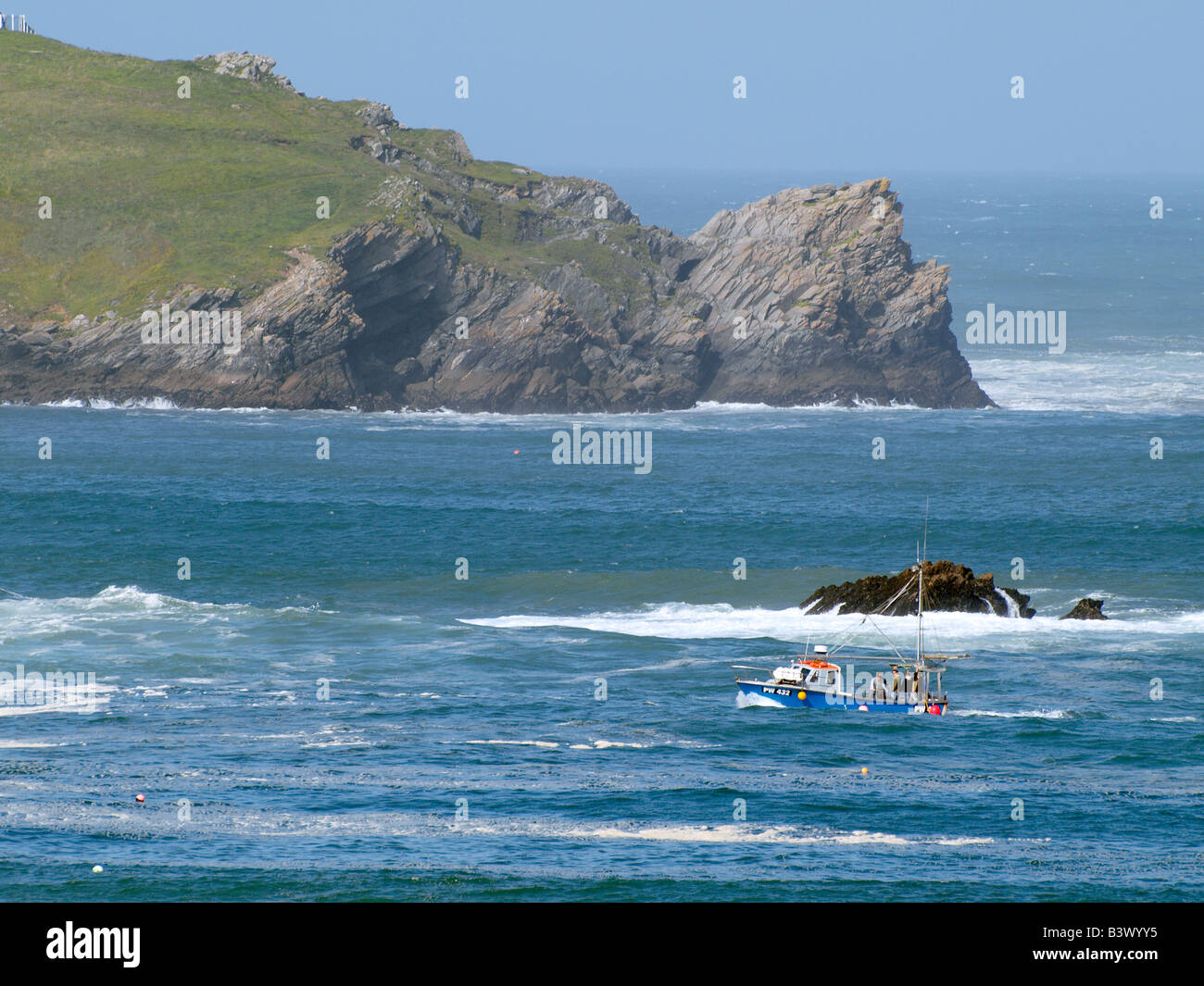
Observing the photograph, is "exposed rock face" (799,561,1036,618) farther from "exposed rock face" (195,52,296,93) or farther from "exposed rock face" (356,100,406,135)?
"exposed rock face" (195,52,296,93)

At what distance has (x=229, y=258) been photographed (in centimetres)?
13812

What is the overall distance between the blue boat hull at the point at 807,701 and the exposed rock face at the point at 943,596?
14.0m

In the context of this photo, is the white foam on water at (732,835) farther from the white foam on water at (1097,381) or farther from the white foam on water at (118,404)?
the white foam on water at (1097,381)

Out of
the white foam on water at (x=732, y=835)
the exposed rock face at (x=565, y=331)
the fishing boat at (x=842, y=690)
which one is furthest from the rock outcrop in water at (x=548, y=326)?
the white foam on water at (x=732, y=835)

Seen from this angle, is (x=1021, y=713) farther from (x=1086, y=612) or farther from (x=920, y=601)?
(x=1086, y=612)

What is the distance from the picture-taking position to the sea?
133ft

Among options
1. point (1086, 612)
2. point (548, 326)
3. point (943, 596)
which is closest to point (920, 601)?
point (943, 596)

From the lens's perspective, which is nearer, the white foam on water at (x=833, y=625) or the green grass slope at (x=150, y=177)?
the white foam on water at (x=833, y=625)

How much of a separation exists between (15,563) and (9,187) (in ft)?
251

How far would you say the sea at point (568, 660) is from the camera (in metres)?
40.6

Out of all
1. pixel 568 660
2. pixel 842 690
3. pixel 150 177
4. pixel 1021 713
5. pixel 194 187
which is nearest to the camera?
pixel 1021 713

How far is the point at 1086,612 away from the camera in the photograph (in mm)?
73375

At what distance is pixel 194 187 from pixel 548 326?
40.3 metres
